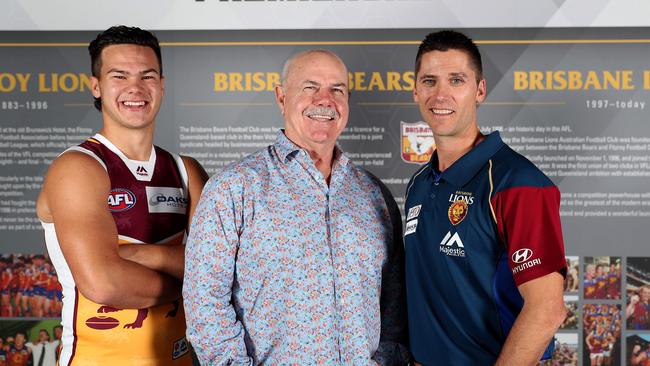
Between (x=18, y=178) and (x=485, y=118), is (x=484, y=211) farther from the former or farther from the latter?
(x=18, y=178)

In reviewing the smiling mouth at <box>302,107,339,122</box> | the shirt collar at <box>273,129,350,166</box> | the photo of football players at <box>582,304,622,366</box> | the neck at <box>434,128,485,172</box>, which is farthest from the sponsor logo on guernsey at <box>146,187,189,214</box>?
the photo of football players at <box>582,304,622,366</box>

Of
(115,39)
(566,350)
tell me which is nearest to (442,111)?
(115,39)

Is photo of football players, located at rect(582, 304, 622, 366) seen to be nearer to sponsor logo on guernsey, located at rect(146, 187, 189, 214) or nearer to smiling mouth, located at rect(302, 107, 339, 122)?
smiling mouth, located at rect(302, 107, 339, 122)

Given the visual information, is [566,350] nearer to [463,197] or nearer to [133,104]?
[463,197]

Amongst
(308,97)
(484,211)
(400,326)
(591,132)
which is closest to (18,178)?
(308,97)

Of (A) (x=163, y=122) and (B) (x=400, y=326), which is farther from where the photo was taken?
(A) (x=163, y=122)

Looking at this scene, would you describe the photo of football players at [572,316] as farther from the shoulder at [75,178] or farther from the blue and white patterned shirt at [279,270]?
the shoulder at [75,178]

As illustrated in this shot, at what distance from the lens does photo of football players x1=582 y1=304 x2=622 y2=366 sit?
3.17 meters

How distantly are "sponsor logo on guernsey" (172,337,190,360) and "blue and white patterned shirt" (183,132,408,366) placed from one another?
0.36m

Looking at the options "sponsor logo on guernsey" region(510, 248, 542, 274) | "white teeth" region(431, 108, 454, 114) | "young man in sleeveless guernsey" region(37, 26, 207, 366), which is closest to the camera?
"sponsor logo on guernsey" region(510, 248, 542, 274)

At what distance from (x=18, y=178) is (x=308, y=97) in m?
1.89

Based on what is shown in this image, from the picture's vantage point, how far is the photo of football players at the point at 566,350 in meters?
3.20

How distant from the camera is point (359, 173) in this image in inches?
85.7

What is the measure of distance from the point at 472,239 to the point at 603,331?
66.5 inches
